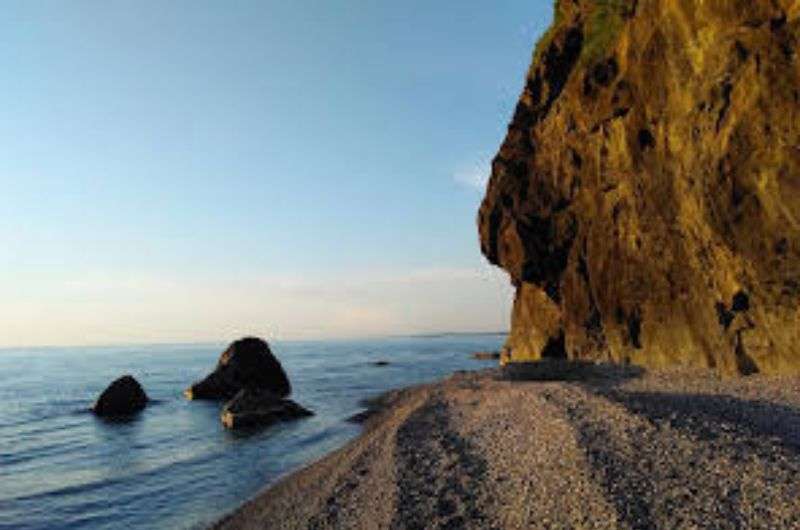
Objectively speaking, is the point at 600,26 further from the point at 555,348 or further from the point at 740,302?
the point at 555,348

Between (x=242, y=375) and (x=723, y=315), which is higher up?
(x=723, y=315)

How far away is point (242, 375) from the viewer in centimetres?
7531

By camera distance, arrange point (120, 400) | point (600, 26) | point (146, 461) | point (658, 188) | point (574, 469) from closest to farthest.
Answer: point (574, 469)
point (146, 461)
point (658, 188)
point (600, 26)
point (120, 400)

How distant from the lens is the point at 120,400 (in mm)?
65438

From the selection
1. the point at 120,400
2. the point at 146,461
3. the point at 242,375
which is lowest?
the point at 146,461

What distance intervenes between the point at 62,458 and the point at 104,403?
73.4 ft

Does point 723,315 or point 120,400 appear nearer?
point 723,315

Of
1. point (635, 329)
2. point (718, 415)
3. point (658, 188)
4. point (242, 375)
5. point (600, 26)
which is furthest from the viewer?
point (242, 375)

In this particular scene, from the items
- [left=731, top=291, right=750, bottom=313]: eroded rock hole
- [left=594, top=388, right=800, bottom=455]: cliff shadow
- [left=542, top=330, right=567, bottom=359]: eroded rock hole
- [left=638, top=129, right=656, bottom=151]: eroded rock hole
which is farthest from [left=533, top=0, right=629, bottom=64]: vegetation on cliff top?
[left=594, top=388, right=800, bottom=455]: cliff shadow

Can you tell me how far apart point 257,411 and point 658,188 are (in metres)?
29.9

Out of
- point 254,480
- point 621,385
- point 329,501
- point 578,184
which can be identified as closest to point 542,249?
point 578,184

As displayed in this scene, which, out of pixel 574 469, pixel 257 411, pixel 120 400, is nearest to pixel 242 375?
pixel 120 400

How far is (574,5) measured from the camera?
60469mm

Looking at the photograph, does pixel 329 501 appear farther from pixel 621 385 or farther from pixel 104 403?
pixel 104 403
